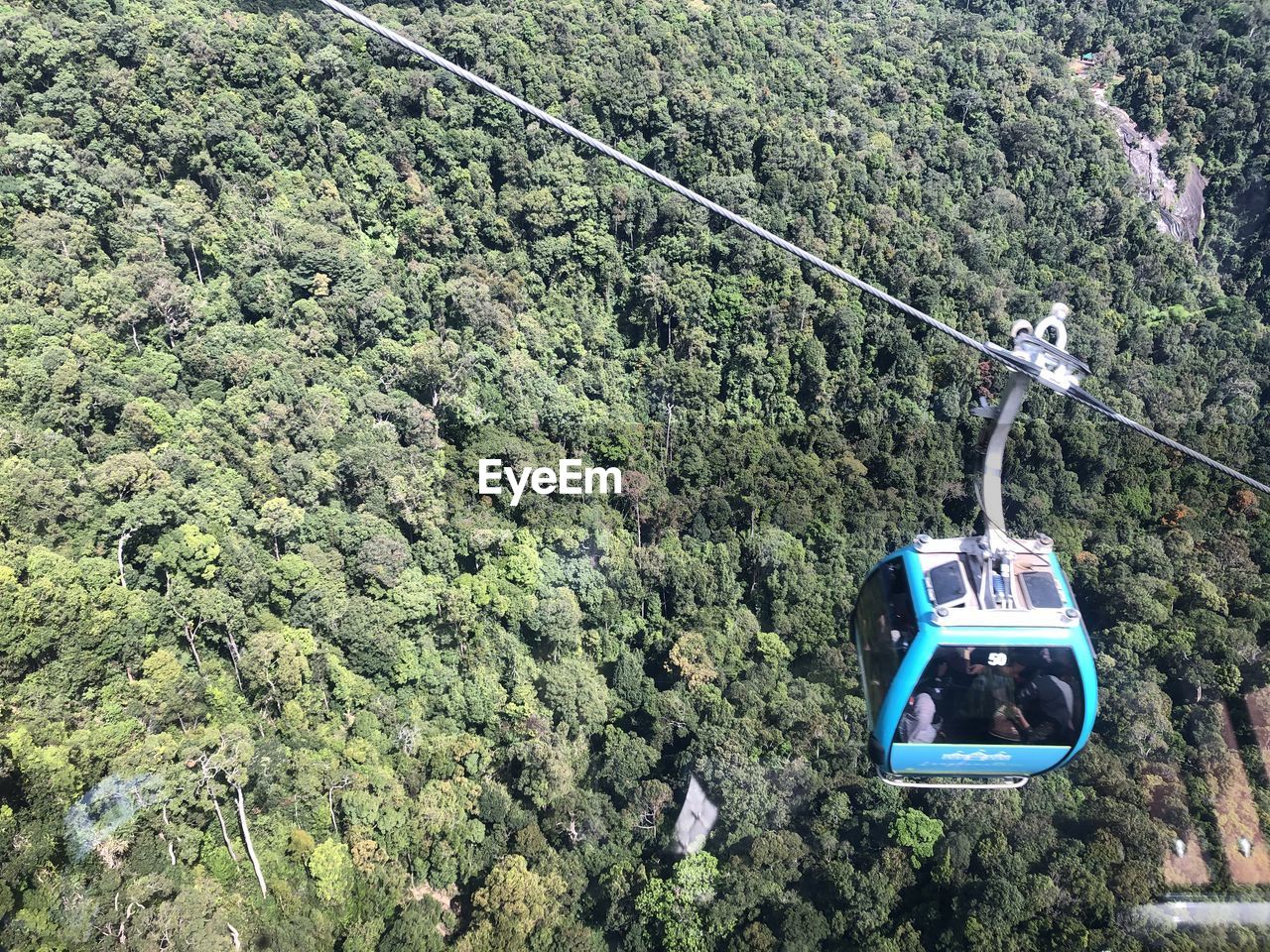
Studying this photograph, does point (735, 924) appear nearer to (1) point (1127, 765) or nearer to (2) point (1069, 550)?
(1) point (1127, 765)

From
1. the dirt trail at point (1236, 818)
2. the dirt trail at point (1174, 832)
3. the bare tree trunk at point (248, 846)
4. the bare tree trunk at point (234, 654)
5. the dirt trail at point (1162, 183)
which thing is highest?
the dirt trail at point (1162, 183)

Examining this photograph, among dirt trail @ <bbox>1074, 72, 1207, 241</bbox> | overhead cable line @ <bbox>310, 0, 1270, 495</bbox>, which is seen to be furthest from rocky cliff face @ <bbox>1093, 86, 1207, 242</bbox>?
overhead cable line @ <bbox>310, 0, 1270, 495</bbox>

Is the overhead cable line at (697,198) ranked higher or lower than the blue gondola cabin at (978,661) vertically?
higher

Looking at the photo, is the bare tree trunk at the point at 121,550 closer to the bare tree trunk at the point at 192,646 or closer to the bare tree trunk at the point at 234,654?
the bare tree trunk at the point at 192,646

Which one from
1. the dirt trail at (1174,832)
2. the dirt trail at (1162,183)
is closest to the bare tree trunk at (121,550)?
the dirt trail at (1174,832)

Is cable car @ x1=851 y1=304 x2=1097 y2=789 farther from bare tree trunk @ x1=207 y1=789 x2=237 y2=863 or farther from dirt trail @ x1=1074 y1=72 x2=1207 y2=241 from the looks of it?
dirt trail @ x1=1074 y1=72 x2=1207 y2=241

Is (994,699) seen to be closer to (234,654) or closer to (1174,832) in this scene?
(1174,832)

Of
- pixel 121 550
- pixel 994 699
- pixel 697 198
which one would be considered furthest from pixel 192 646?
pixel 697 198
